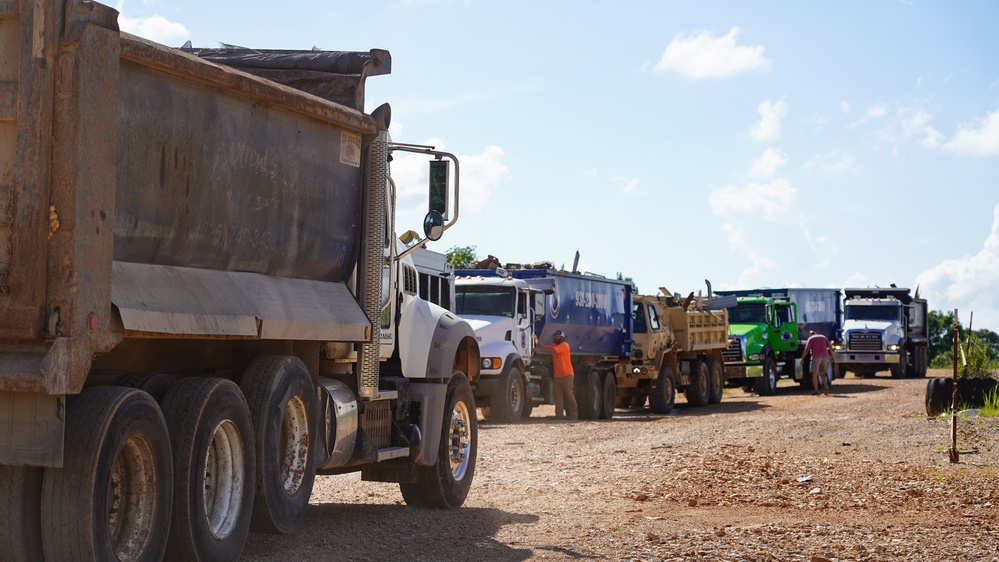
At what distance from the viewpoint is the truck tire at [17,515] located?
5.73 metres

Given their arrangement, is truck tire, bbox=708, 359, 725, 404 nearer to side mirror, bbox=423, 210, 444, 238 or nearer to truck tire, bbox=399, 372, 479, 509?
truck tire, bbox=399, 372, 479, 509

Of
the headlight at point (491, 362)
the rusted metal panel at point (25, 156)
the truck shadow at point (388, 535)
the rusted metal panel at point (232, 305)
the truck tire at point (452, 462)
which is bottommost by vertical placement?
the truck shadow at point (388, 535)

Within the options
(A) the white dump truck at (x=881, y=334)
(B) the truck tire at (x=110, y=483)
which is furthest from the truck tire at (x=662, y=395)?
A: (B) the truck tire at (x=110, y=483)

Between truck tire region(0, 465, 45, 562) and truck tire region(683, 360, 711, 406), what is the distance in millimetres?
26171

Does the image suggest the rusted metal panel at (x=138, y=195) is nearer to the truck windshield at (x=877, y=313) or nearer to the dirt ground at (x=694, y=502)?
the dirt ground at (x=694, y=502)

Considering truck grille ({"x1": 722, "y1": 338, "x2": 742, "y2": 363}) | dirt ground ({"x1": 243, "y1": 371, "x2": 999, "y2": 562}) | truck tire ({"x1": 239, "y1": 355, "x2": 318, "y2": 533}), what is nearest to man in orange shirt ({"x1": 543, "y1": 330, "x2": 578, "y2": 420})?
dirt ground ({"x1": 243, "y1": 371, "x2": 999, "y2": 562})

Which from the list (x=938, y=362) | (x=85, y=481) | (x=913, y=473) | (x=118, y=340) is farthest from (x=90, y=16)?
(x=938, y=362)

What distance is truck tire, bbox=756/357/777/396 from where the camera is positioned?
35406mm

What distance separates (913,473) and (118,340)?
9679 millimetres

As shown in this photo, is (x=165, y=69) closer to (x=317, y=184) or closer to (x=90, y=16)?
(x=90, y=16)

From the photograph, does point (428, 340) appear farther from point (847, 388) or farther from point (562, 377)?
point (847, 388)

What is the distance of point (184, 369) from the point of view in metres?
7.43

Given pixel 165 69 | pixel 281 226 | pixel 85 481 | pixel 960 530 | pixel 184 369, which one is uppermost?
pixel 165 69

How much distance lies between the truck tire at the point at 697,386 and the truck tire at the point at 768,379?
4.26 m
